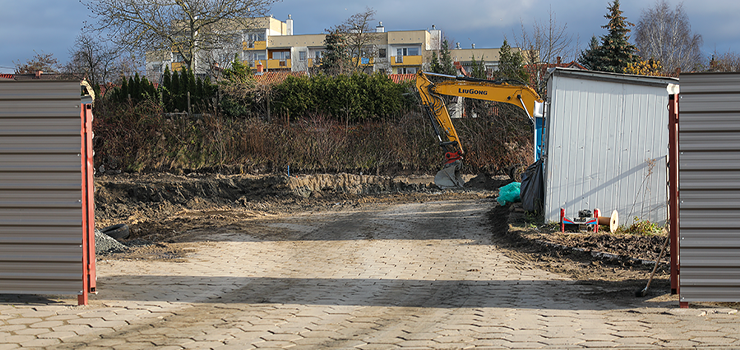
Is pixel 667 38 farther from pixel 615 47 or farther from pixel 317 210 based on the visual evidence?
pixel 317 210

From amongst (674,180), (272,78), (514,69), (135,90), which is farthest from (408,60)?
(674,180)

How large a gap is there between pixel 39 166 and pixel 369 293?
13.9 feet

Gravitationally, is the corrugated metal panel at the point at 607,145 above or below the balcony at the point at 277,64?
below

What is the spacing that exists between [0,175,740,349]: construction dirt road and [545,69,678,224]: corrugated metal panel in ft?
4.12

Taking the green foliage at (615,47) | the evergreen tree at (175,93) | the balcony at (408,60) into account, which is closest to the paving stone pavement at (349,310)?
the evergreen tree at (175,93)

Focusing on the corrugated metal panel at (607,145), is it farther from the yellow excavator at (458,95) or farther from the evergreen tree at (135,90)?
the evergreen tree at (135,90)

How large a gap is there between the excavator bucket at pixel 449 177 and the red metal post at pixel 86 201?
1538cm

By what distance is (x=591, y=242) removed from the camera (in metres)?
9.89

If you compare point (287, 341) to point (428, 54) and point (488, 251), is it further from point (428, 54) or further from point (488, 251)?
point (428, 54)

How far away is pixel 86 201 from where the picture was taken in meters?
6.02

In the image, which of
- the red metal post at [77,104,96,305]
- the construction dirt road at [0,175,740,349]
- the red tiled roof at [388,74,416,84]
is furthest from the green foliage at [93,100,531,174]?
the red metal post at [77,104,96,305]

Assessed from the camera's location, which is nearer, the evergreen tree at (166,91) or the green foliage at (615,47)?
the evergreen tree at (166,91)

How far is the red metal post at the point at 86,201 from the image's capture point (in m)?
5.91

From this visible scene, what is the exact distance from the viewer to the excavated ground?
8.73 meters
